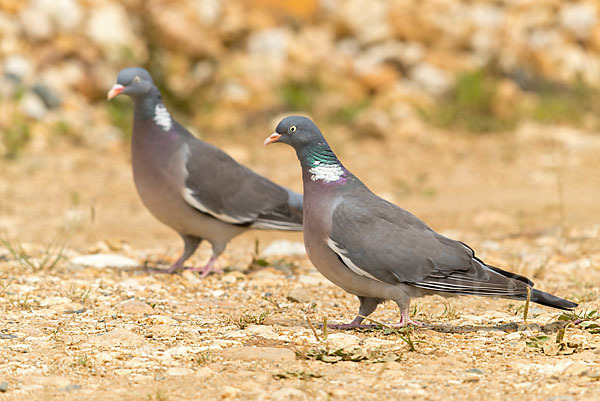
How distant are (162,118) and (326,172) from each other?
181 cm

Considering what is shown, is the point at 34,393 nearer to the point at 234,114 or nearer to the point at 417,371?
the point at 417,371

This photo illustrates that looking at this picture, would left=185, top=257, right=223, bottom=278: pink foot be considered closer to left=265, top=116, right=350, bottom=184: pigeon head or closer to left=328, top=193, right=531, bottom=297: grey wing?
left=265, top=116, right=350, bottom=184: pigeon head

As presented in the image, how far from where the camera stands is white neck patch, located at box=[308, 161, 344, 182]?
4367 millimetres

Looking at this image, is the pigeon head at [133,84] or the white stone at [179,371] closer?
the white stone at [179,371]

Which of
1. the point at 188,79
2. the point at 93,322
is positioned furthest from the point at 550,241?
the point at 188,79

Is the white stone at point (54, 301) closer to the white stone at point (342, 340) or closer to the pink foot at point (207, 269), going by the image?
the pink foot at point (207, 269)

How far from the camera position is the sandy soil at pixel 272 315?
3461 millimetres

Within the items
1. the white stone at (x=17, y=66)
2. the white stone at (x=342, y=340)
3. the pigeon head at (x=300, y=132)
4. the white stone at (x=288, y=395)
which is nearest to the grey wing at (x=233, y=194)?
the pigeon head at (x=300, y=132)

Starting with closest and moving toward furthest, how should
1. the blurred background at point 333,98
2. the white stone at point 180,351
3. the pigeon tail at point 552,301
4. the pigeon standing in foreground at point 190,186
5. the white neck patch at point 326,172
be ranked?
the white stone at point 180,351
the pigeon tail at point 552,301
the white neck patch at point 326,172
the pigeon standing in foreground at point 190,186
the blurred background at point 333,98

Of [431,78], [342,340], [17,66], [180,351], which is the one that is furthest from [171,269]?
[431,78]

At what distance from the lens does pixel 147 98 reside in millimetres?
5789

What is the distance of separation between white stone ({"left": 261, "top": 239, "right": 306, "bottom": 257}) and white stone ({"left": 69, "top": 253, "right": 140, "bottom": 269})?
1.07m

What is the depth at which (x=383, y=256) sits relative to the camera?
414 centimetres

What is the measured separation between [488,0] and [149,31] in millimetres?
5827
